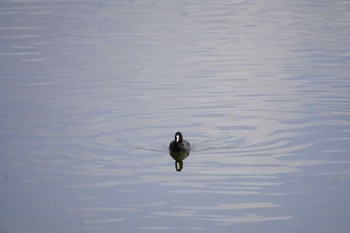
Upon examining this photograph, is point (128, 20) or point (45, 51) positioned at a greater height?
point (128, 20)

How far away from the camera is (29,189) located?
50.1ft

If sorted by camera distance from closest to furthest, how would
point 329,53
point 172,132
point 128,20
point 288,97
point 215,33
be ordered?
1. point 172,132
2. point 288,97
3. point 329,53
4. point 215,33
5. point 128,20

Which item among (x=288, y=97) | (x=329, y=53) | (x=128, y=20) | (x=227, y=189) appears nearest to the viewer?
(x=227, y=189)

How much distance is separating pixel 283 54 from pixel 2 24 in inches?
471

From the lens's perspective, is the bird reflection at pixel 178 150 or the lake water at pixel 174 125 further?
the bird reflection at pixel 178 150

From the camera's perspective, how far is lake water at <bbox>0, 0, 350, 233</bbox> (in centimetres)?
1397

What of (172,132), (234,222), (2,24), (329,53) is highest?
(2,24)

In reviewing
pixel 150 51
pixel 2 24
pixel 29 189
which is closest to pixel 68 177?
pixel 29 189

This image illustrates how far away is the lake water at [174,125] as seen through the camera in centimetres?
1397

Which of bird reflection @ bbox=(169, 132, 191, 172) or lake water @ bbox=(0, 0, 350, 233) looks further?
bird reflection @ bbox=(169, 132, 191, 172)

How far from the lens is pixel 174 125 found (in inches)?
765

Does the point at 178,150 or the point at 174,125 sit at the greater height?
the point at 174,125

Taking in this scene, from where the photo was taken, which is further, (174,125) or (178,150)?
(174,125)

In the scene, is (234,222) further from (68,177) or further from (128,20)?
(128,20)
